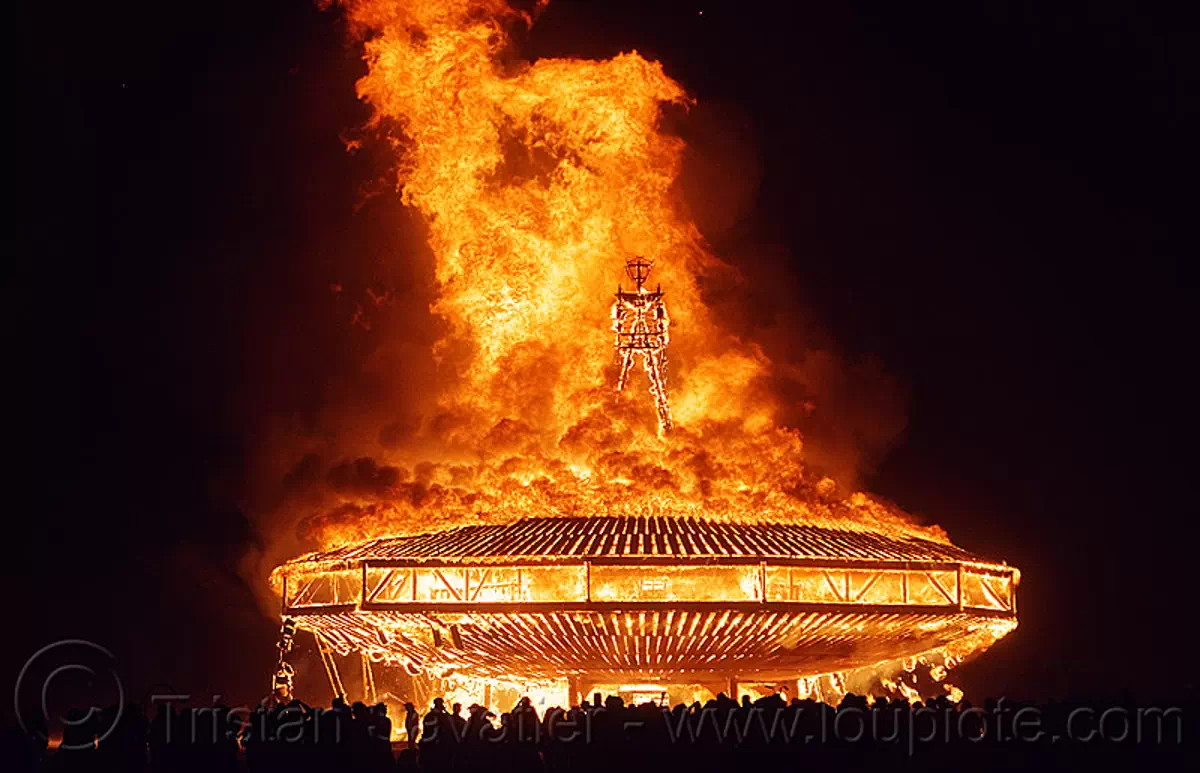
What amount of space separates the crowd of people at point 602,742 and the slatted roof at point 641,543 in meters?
4.76

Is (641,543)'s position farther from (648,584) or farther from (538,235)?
(538,235)

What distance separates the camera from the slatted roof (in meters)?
31.4

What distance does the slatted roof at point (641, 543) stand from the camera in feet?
103

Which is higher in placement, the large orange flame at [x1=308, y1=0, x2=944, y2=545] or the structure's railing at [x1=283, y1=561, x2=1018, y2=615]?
the large orange flame at [x1=308, y1=0, x2=944, y2=545]

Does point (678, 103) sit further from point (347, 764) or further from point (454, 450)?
point (347, 764)

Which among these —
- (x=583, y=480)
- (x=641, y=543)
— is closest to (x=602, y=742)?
(x=641, y=543)

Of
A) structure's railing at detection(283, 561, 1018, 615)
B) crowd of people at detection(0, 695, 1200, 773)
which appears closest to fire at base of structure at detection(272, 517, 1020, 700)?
structure's railing at detection(283, 561, 1018, 615)

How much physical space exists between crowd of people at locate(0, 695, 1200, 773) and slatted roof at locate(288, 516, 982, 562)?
476 centimetres

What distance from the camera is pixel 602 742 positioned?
2564cm

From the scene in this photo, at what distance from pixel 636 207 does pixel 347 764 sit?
17261 mm

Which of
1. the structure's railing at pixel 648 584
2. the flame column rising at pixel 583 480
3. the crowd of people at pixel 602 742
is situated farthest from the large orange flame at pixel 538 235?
the crowd of people at pixel 602 742

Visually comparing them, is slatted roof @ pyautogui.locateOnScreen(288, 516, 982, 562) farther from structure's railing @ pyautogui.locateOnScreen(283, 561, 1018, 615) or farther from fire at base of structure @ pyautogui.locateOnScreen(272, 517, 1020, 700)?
structure's railing @ pyautogui.locateOnScreen(283, 561, 1018, 615)

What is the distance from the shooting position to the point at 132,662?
4491 cm

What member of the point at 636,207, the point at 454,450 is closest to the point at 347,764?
the point at 454,450
